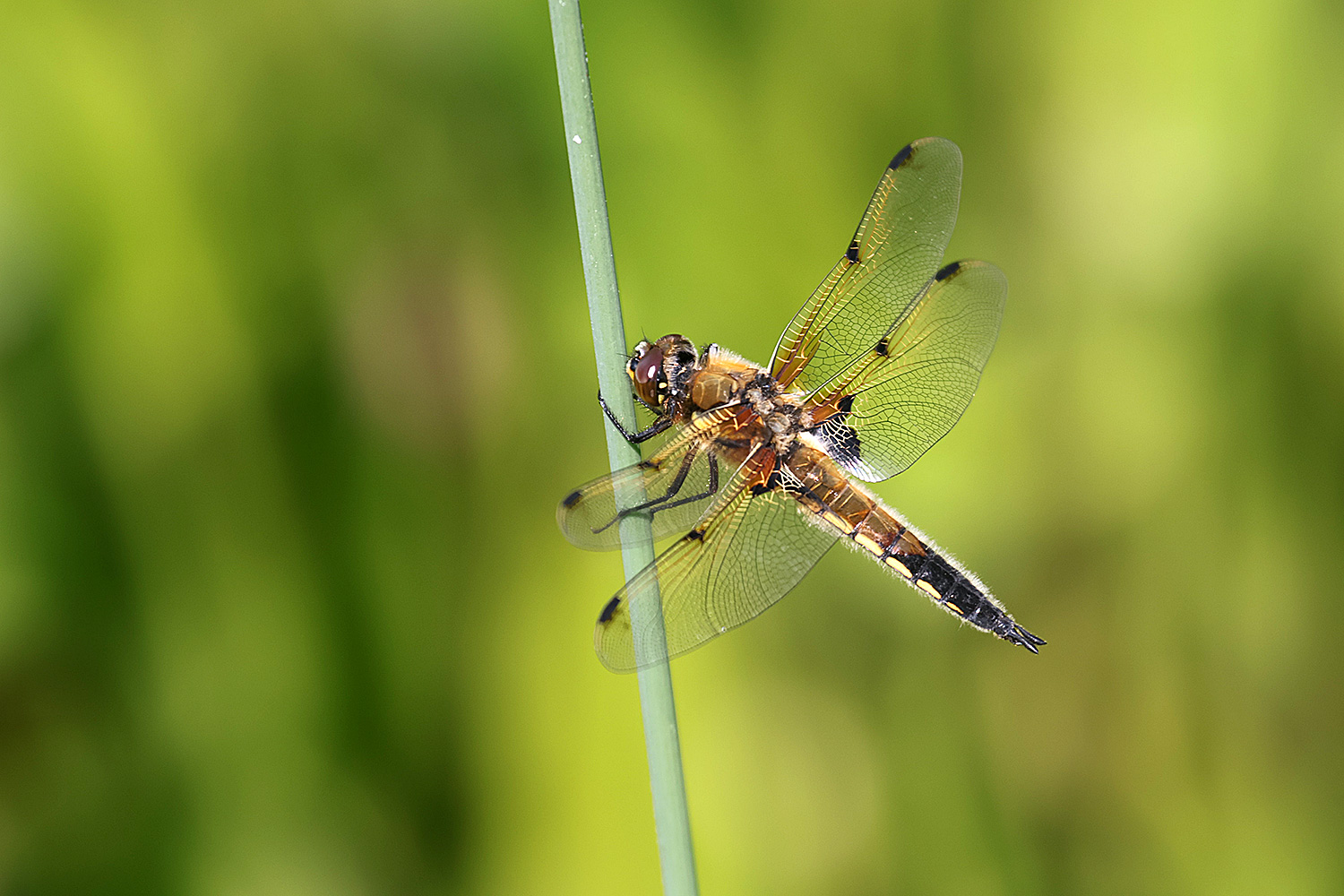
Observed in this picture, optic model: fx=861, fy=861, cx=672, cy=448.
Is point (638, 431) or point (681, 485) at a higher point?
point (638, 431)

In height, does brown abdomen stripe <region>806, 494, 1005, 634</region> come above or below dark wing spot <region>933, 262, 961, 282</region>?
below

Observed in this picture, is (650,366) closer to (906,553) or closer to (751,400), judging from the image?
(751,400)

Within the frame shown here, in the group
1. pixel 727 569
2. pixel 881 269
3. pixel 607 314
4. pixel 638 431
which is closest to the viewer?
pixel 607 314

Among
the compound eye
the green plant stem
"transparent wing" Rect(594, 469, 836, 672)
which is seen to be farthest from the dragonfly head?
the green plant stem

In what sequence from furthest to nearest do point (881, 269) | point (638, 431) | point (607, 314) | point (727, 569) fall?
point (881, 269) → point (727, 569) → point (638, 431) → point (607, 314)

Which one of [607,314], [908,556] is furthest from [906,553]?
[607,314]

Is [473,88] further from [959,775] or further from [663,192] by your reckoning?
[959,775]

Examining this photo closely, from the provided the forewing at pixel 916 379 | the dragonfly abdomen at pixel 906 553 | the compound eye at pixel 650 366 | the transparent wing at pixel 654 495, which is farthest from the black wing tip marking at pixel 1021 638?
the compound eye at pixel 650 366

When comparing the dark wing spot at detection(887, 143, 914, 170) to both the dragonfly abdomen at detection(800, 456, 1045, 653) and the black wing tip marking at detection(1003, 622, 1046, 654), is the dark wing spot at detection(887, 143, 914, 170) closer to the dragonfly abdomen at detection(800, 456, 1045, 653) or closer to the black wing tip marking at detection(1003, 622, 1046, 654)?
the dragonfly abdomen at detection(800, 456, 1045, 653)
